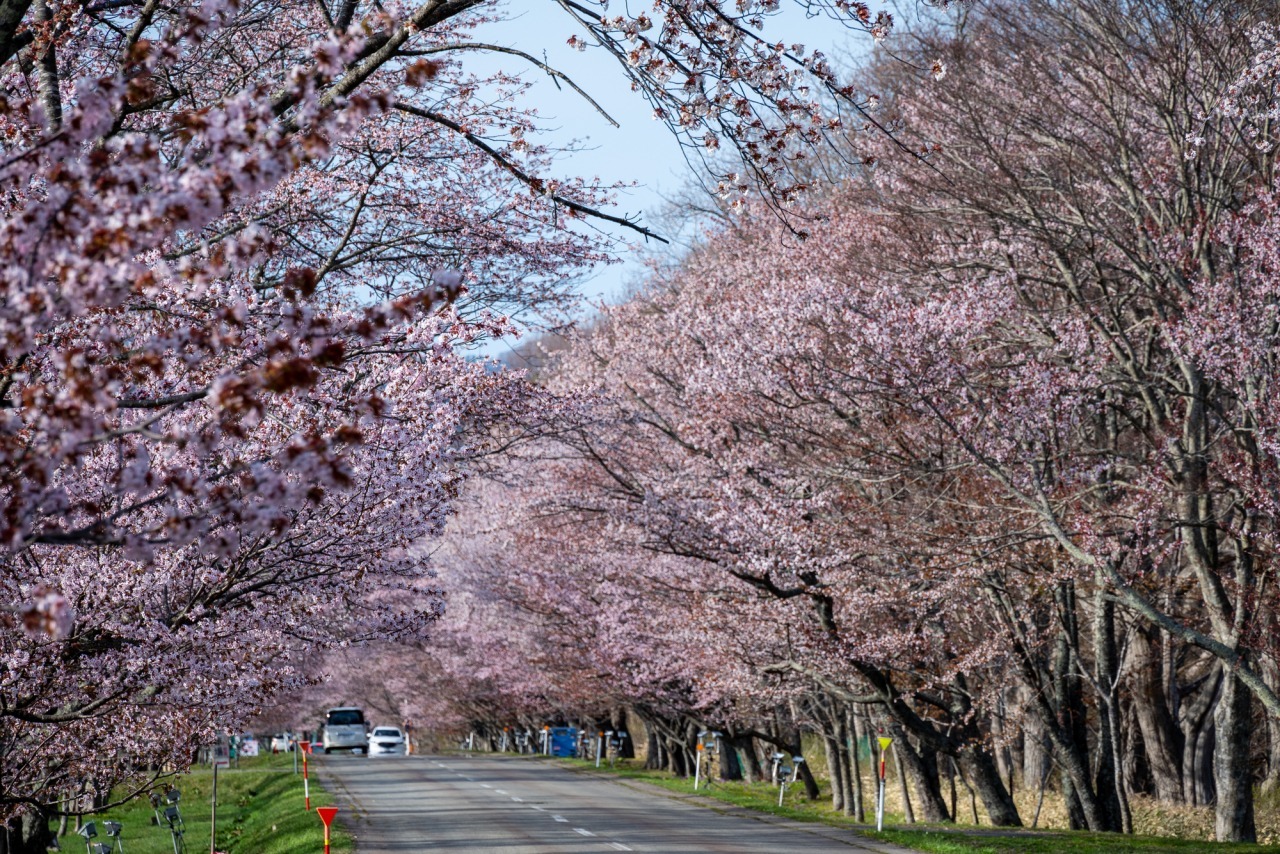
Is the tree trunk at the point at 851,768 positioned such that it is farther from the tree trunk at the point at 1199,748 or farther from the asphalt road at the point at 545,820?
the tree trunk at the point at 1199,748

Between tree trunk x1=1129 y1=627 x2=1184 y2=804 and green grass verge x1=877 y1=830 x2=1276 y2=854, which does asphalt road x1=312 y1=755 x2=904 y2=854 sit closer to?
green grass verge x1=877 y1=830 x2=1276 y2=854

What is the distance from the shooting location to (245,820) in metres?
30.3

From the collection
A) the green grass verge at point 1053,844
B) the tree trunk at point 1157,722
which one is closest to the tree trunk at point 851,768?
the tree trunk at point 1157,722

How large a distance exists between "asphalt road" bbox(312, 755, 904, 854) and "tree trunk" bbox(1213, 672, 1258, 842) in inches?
184

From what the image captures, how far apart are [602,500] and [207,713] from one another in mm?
11082

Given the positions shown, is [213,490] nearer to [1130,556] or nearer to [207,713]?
[207,713]

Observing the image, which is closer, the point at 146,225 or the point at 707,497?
the point at 146,225

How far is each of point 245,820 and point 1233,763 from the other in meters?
21.1

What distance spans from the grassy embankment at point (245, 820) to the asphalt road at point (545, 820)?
63cm

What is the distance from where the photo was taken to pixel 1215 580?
52.1ft

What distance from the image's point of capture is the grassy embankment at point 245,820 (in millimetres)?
20316

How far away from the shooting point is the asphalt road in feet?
58.1

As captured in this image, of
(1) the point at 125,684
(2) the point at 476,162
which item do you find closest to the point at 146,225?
(1) the point at 125,684

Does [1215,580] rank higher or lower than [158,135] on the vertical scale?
lower
